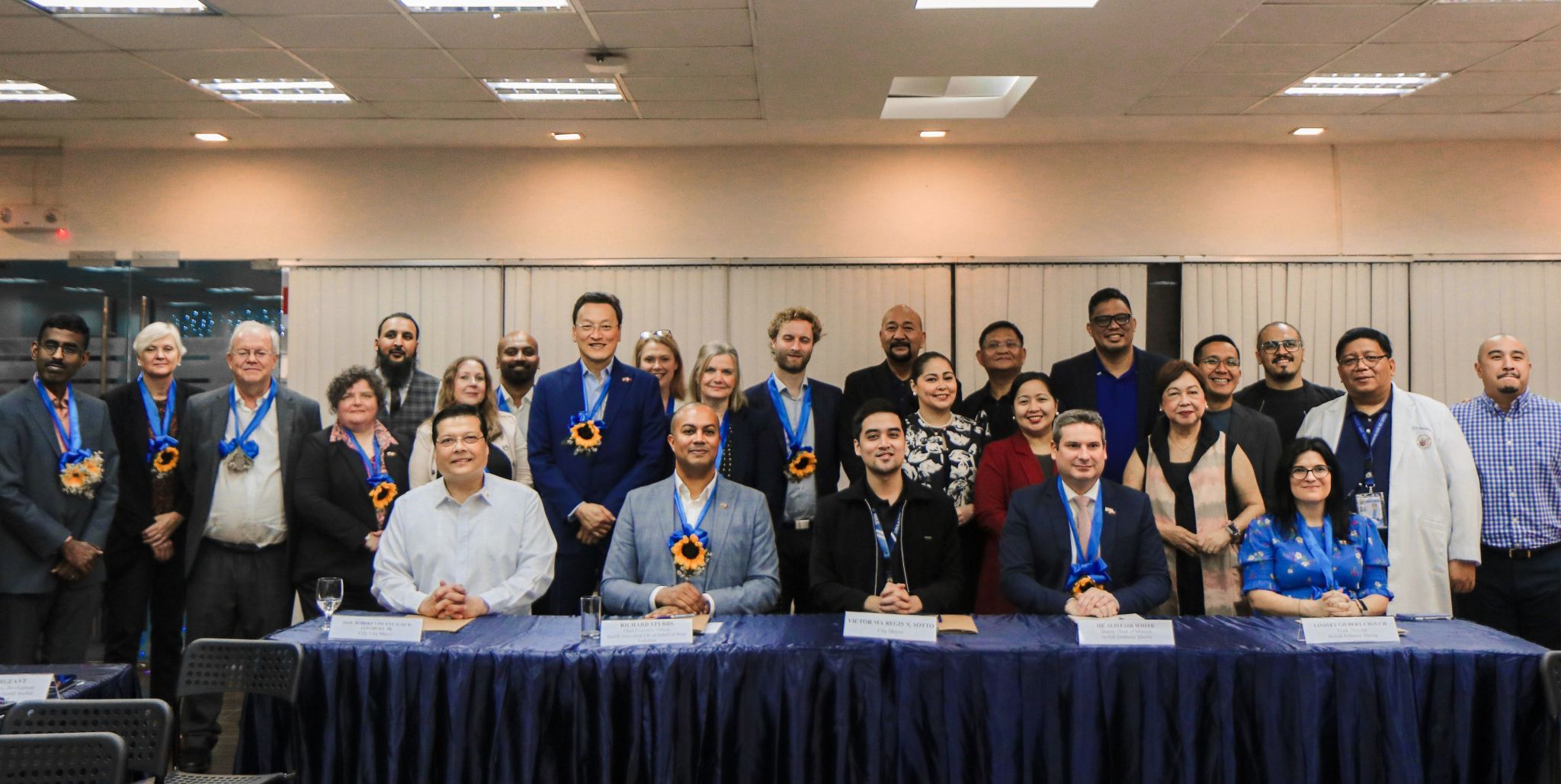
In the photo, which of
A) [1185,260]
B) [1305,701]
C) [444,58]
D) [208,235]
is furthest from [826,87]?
[208,235]

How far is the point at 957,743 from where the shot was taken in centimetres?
268

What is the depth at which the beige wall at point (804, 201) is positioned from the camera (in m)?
6.12

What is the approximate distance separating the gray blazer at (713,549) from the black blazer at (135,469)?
84.1 inches

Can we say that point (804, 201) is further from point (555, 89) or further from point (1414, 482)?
point (1414, 482)

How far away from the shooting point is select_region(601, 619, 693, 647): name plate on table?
275cm

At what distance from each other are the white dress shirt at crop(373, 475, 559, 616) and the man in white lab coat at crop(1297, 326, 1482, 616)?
2.99 meters

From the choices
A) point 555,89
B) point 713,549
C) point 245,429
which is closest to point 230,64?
point 555,89

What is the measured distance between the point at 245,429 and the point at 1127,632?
11.3 feet

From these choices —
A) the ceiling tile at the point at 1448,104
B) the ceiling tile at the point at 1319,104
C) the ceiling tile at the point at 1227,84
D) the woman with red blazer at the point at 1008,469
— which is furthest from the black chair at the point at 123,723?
the ceiling tile at the point at 1448,104

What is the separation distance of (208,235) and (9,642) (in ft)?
9.75

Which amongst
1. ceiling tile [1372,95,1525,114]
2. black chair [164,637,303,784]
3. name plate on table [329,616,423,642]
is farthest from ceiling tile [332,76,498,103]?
ceiling tile [1372,95,1525,114]

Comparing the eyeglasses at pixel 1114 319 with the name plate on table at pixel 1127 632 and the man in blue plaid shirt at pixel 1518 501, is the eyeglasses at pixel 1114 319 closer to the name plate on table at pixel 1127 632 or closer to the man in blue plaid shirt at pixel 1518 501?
the man in blue plaid shirt at pixel 1518 501

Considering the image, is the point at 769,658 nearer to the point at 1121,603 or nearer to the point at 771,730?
the point at 771,730

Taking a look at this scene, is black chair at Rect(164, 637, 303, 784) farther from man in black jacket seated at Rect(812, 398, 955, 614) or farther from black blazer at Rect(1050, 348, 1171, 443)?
black blazer at Rect(1050, 348, 1171, 443)
